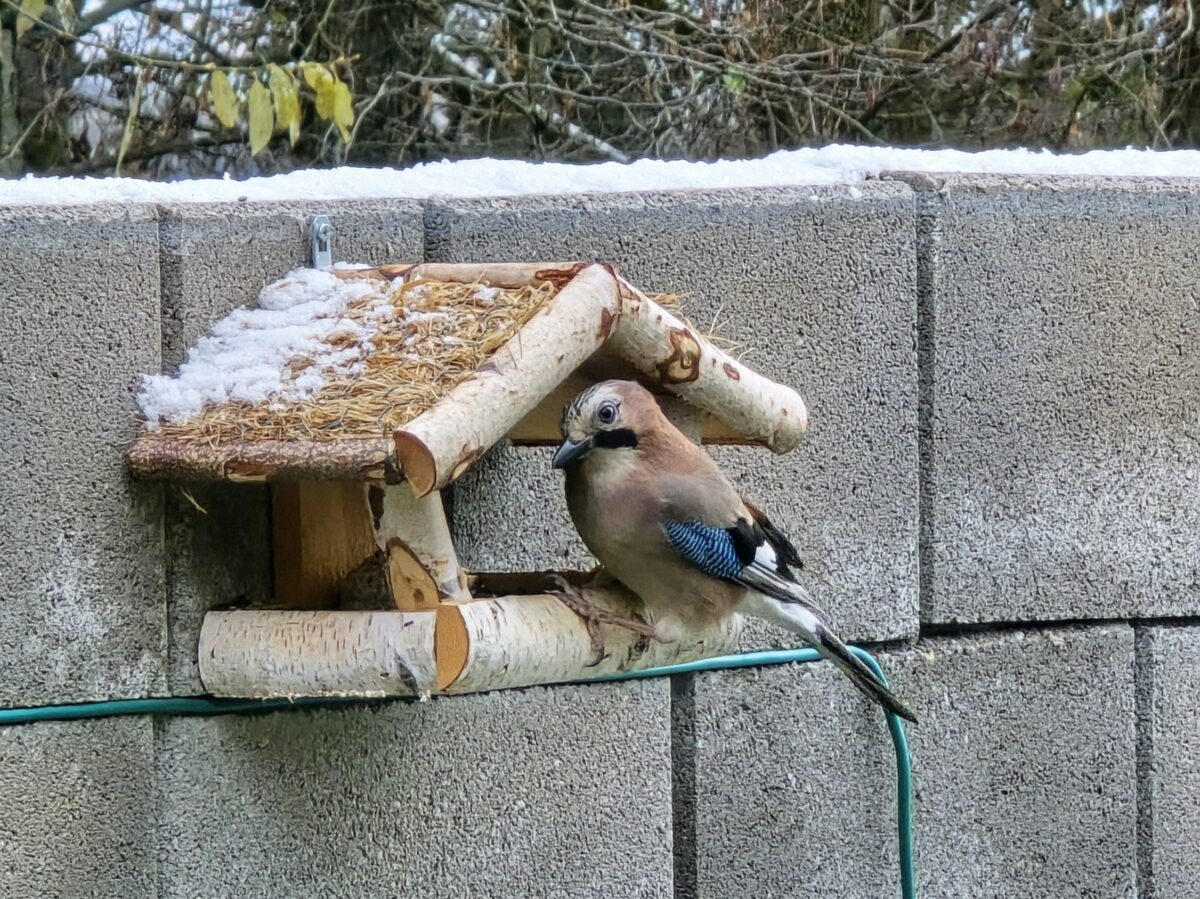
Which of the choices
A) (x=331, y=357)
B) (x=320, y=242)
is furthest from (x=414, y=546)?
(x=320, y=242)

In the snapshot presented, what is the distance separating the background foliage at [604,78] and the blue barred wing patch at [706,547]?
10.5 ft

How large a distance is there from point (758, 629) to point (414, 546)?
4.33 feet

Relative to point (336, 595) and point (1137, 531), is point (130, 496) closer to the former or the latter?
point (336, 595)

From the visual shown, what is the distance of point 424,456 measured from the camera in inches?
111

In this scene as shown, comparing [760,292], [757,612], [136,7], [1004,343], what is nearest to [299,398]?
[757,612]

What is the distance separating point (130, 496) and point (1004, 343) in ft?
7.18

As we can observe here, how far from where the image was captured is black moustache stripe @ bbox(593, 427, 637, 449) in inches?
132

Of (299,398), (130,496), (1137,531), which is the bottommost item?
(1137,531)

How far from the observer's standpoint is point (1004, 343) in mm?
4453

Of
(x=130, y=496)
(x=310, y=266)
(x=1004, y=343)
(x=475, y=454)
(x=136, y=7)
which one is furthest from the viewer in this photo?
(x=136, y=7)

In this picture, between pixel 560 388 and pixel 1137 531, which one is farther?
pixel 1137 531

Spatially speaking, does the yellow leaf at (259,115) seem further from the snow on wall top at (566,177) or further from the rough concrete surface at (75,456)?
the rough concrete surface at (75,456)

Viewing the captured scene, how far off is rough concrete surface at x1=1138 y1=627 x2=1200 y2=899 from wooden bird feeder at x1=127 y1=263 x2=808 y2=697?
5.04 ft

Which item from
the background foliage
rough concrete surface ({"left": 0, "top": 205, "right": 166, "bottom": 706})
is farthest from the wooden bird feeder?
the background foliage
